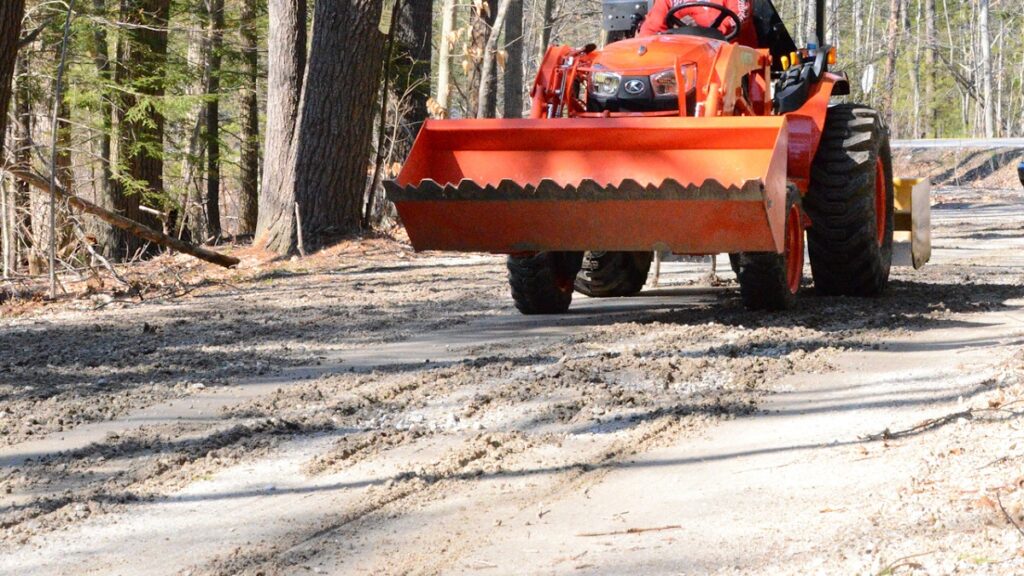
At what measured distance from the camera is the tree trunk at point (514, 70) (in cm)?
1905

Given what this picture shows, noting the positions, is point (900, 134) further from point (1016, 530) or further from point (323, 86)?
point (1016, 530)

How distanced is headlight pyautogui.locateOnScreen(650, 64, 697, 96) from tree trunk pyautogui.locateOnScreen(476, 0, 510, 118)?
26.4 ft

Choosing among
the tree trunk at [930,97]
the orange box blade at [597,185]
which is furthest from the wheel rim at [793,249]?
the tree trunk at [930,97]

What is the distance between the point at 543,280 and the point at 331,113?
4.99 meters

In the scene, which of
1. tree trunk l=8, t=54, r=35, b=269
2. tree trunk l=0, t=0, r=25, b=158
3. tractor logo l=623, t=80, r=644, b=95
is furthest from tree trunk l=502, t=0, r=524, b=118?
tractor logo l=623, t=80, r=644, b=95

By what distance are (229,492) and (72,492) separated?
53 centimetres

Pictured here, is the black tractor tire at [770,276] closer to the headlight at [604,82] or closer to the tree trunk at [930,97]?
the headlight at [604,82]

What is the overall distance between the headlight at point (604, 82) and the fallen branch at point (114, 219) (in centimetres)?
450

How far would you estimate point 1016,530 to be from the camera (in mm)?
3328

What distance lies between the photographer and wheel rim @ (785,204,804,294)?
7.28 m

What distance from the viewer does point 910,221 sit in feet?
30.2

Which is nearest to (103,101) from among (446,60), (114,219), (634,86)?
(446,60)

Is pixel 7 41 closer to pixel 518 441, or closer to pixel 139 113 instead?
pixel 518 441

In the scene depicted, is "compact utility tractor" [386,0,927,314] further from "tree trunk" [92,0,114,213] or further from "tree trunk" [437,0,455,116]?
"tree trunk" [92,0,114,213]
